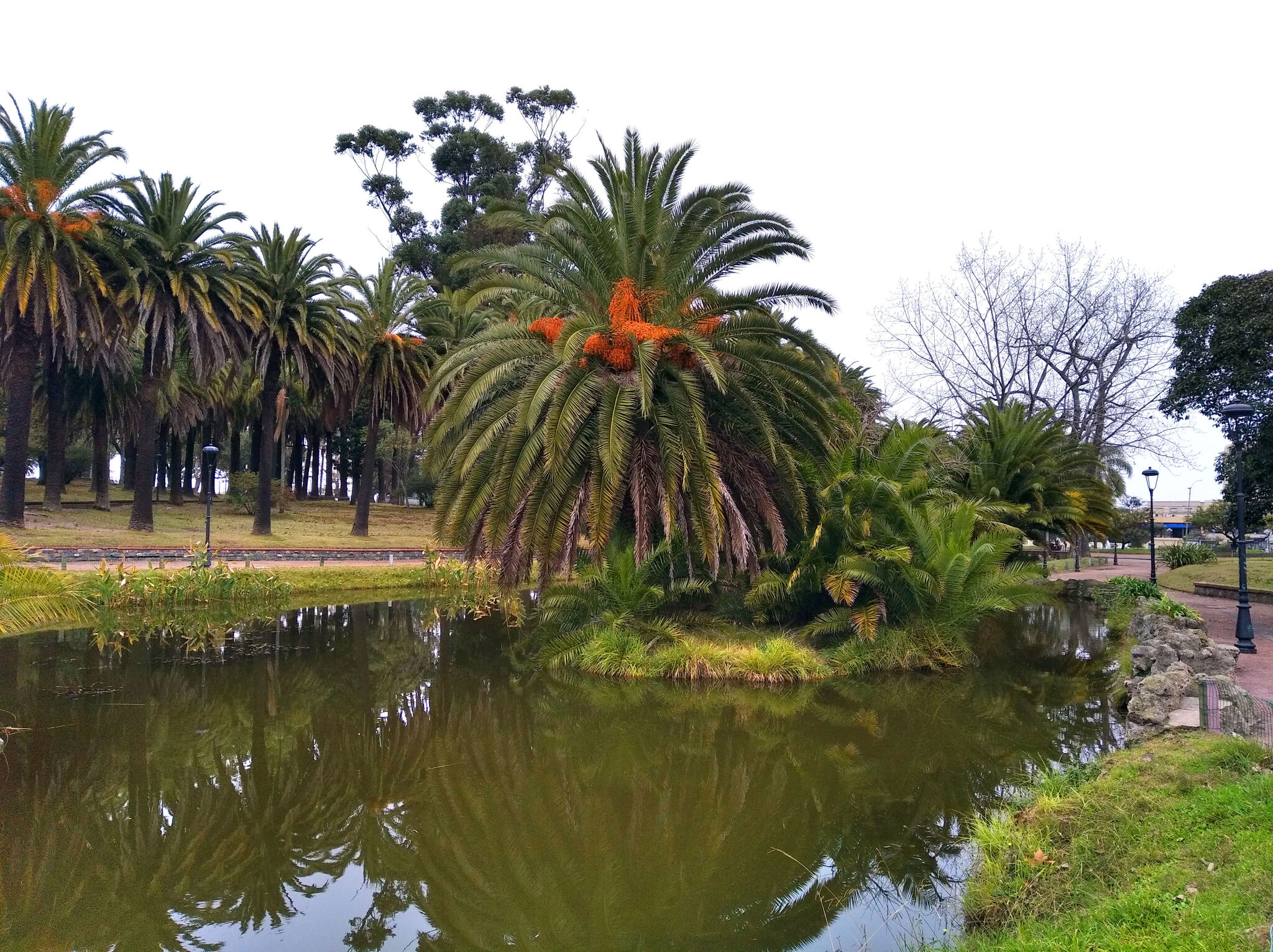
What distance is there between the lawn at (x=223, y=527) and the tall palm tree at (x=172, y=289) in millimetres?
1971

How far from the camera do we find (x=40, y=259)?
79.4 ft

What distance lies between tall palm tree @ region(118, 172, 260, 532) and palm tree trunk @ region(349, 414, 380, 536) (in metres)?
6.75

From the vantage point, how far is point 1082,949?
15.0 feet

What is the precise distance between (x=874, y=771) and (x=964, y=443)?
19.3m

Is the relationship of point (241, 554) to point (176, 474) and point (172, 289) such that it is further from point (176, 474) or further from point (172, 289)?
point (176, 474)

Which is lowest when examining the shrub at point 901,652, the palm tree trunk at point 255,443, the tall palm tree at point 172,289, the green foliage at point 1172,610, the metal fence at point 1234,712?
the shrub at point 901,652

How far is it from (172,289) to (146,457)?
19.2 ft

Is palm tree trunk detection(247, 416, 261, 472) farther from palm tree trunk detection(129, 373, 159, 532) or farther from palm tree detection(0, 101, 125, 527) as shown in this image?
palm tree detection(0, 101, 125, 527)

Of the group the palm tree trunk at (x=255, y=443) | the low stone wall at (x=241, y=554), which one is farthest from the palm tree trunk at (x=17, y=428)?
the palm tree trunk at (x=255, y=443)

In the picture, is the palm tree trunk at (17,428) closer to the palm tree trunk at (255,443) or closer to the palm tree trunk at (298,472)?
the palm tree trunk at (255,443)

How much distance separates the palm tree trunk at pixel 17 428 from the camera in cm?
2581

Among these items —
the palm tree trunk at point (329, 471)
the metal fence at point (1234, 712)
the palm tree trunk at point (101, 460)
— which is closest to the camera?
the metal fence at point (1234, 712)

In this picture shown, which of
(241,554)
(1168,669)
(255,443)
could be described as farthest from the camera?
(255,443)

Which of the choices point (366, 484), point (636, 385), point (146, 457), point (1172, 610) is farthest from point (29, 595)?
point (366, 484)
